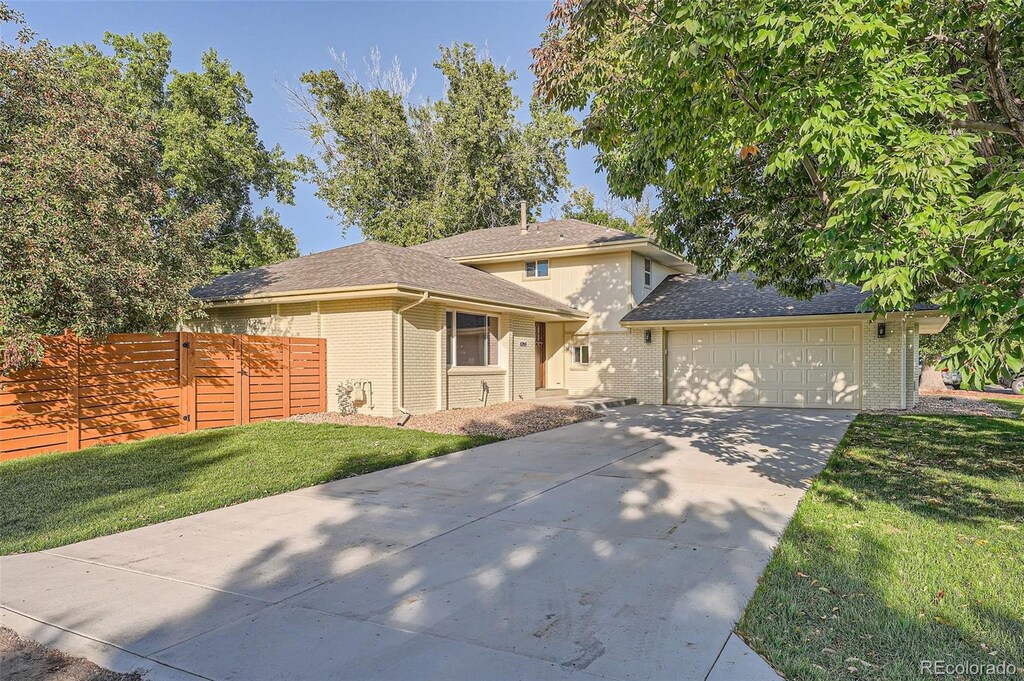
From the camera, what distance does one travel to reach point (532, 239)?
20094mm

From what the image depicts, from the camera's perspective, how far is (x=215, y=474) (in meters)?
7.41

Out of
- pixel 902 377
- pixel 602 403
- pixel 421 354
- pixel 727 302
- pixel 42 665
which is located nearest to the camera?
pixel 42 665

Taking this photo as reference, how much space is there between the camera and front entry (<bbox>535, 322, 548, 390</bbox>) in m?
19.0

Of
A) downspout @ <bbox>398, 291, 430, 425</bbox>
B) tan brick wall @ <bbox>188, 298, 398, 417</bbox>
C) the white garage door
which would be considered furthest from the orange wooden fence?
the white garage door

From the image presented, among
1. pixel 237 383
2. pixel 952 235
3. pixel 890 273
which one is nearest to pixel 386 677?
pixel 890 273

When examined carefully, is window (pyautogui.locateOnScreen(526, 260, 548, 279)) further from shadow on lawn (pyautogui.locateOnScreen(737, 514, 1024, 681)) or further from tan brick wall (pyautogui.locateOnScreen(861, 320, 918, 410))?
shadow on lawn (pyautogui.locateOnScreen(737, 514, 1024, 681))

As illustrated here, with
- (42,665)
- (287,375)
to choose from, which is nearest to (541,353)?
(287,375)

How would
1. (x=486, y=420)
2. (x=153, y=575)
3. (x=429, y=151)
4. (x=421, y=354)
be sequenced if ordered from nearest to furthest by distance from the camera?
(x=153, y=575)
(x=486, y=420)
(x=421, y=354)
(x=429, y=151)

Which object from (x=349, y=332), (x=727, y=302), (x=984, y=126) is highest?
(x=984, y=126)

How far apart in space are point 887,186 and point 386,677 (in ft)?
14.2

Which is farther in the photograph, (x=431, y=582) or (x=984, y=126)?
(x=984, y=126)

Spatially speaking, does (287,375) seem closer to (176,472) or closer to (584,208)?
(176,472)

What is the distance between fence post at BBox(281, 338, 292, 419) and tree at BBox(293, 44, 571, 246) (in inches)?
768

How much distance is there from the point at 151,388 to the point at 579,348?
1234 cm
